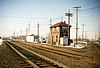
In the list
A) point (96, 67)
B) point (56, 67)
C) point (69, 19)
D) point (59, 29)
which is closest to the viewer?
point (56, 67)

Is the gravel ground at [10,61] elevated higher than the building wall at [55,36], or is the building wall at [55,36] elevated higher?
the building wall at [55,36]

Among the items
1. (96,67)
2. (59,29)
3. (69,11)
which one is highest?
(69,11)

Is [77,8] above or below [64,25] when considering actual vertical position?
above

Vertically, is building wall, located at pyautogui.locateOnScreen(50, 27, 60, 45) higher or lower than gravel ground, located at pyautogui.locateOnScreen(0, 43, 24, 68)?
higher

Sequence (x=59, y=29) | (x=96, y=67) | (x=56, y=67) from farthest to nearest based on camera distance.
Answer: (x=59, y=29) → (x=96, y=67) → (x=56, y=67)

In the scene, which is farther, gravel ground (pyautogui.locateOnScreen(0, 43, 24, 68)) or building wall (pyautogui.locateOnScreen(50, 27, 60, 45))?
building wall (pyautogui.locateOnScreen(50, 27, 60, 45))

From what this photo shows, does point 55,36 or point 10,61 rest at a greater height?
point 55,36

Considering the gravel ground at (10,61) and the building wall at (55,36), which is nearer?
the gravel ground at (10,61)

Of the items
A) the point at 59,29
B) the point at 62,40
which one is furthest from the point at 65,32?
the point at 62,40

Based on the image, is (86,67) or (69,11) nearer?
(86,67)

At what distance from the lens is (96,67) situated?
38.0ft

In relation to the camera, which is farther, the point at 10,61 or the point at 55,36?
the point at 55,36

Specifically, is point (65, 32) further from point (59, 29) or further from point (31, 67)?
point (31, 67)

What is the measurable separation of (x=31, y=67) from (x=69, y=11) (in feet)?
128
